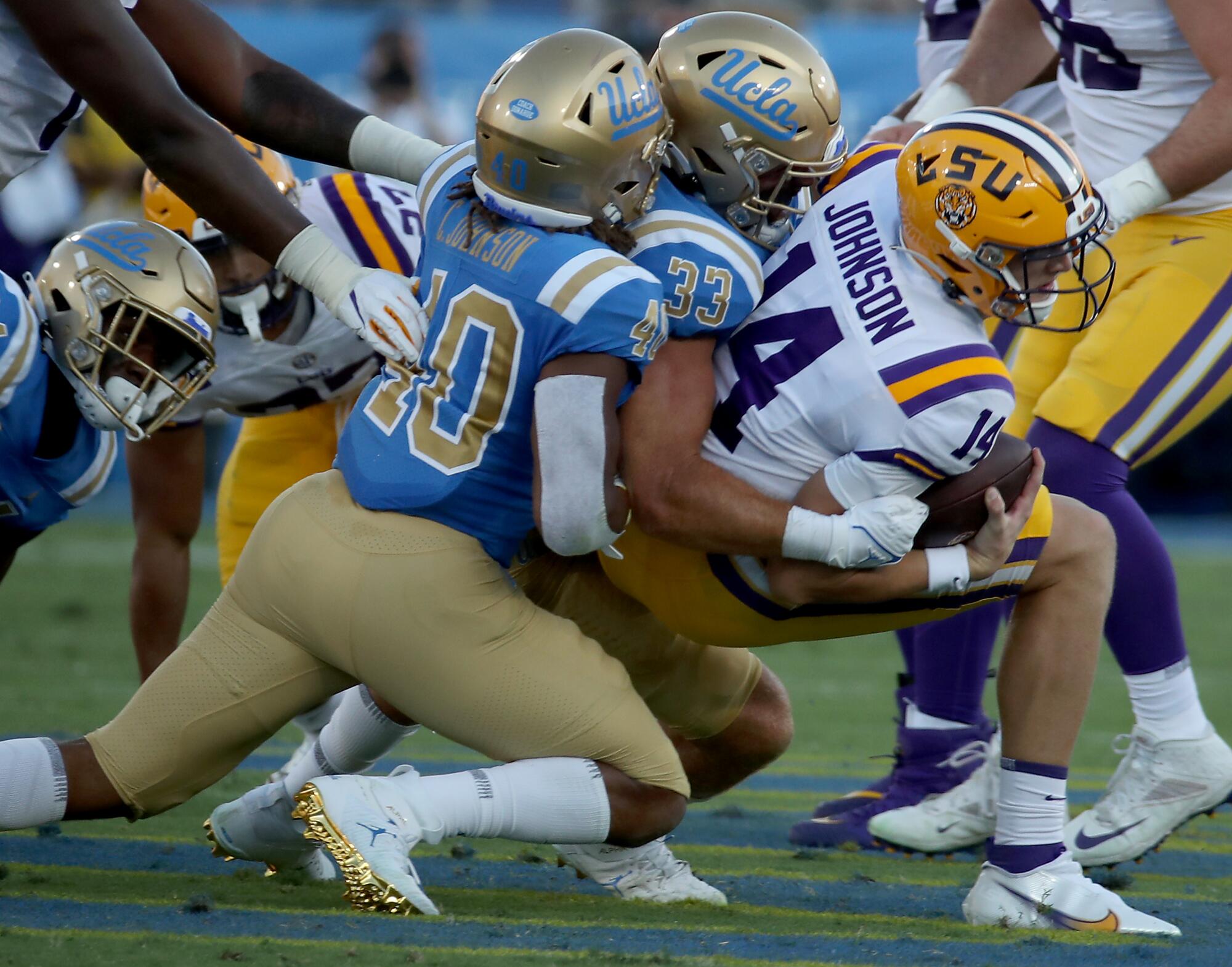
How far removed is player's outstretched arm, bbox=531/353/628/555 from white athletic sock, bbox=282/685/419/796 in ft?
2.03

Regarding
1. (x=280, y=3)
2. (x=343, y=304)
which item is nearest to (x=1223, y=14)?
(x=343, y=304)

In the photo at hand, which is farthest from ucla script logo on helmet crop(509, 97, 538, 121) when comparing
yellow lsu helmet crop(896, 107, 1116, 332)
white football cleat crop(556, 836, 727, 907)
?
white football cleat crop(556, 836, 727, 907)

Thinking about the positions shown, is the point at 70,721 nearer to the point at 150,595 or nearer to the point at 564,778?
the point at 150,595

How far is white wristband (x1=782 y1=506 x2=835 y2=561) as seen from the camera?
2385mm

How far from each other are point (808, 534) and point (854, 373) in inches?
10.0

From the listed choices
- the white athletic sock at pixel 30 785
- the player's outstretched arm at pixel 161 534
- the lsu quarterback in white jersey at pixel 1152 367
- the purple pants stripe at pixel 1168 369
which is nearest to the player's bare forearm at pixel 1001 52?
the lsu quarterback in white jersey at pixel 1152 367

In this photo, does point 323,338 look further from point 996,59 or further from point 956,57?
point 956,57

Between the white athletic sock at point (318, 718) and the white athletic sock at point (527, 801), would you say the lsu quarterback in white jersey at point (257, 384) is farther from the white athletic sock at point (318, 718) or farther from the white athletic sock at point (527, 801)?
the white athletic sock at point (527, 801)

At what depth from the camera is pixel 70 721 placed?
4.18 meters

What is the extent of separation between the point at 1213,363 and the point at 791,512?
1268 mm

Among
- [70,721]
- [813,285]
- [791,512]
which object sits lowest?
[70,721]

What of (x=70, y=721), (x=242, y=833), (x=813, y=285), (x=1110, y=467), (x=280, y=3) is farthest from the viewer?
(x=280, y=3)

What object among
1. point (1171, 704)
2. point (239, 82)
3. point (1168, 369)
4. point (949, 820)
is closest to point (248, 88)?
point (239, 82)

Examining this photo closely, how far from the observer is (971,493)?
248 cm
